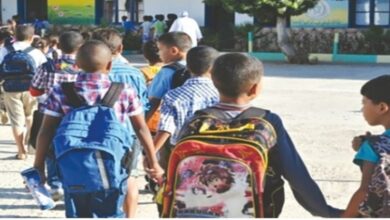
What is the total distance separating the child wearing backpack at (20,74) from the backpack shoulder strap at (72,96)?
151 inches

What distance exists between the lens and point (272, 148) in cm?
320

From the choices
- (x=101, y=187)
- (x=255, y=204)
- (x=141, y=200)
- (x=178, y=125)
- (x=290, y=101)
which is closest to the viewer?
(x=255, y=204)

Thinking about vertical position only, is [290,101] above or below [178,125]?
below

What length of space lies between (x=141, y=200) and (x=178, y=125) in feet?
6.39

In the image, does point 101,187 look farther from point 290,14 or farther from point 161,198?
point 290,14

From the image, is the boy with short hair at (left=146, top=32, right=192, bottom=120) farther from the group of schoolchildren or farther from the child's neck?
the child's neck

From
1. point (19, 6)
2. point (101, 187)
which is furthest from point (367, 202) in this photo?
point (19, 6)

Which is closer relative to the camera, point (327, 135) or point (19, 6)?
point (327, 135)

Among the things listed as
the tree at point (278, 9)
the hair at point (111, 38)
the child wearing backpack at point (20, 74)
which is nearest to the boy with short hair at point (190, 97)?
the hair at point (111, 38)

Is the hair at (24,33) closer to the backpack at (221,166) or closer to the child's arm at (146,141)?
the child's arm at (146,141)

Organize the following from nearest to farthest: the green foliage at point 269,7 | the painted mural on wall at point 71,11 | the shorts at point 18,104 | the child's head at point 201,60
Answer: the child's head at point 201,60 < the shorts at point 18,104 < the green foliage at point 269,7 < the painted mural on wall at point 71,11

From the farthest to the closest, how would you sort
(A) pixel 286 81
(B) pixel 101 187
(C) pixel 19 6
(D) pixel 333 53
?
(C) pixel 19 6 → (D) pixel 333 53 → (A) pixel 286 81 → (B) pixel 101 187

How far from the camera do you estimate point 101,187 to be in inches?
165

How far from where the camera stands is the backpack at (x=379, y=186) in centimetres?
327
